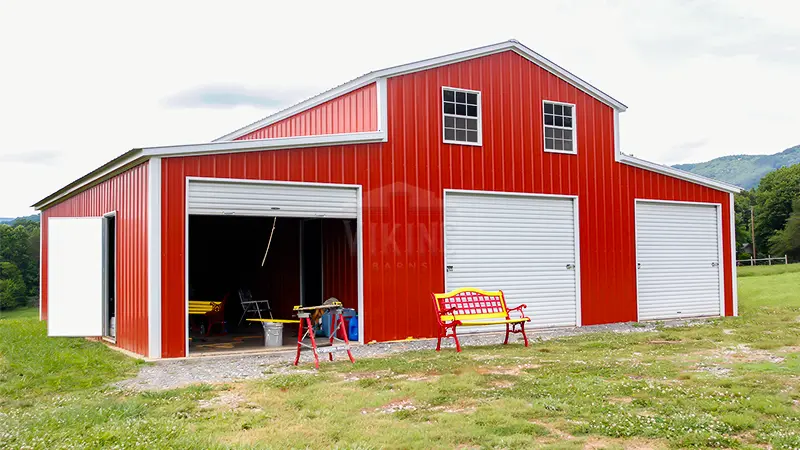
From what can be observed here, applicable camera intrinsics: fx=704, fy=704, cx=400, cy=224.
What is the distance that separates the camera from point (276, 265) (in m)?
15.7

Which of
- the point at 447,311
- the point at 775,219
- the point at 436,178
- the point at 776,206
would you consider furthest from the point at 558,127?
the point at 776,206

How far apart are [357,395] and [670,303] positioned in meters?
10.1

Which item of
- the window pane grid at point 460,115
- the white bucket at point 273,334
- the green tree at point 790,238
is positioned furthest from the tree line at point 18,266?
the green tree at point 790,238

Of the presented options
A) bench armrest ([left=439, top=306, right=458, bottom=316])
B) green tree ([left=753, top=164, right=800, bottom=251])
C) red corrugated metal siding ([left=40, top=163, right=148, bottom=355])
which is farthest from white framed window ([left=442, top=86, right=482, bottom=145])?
green tree ([left=753, top=164, right=800, bottom=251])

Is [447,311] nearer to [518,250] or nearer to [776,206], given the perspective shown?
[518,250]

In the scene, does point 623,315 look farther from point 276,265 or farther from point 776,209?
point 776,209

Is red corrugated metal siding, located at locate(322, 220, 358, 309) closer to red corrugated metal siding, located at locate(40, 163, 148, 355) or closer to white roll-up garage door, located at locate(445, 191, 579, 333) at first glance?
white roll-up garage door, located at locate(445, 191, 579, 333)

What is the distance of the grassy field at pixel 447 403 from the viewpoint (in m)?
4.98

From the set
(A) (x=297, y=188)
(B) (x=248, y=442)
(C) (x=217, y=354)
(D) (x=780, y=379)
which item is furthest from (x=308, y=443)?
(A) (x=297, y=188)

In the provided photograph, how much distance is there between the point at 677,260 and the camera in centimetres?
1488

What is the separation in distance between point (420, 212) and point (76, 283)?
220 inches

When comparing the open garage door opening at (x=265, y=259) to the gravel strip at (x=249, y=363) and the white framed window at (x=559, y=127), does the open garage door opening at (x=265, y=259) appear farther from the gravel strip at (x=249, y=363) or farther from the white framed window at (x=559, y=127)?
the white framed window at (x=559, y=127)

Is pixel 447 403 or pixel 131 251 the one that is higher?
pixel 131 251

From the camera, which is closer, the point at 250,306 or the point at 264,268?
the point at 250,306
